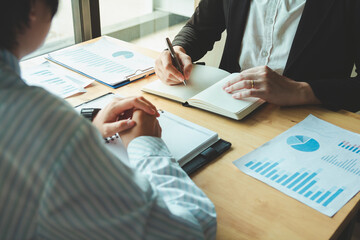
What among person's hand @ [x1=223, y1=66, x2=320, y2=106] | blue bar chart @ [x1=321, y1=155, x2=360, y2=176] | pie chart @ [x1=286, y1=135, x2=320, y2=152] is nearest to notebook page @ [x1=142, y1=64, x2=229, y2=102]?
person's hand @ [x1=223, y1=66, x2=320, y2=106]

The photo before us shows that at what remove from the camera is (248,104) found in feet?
3.63

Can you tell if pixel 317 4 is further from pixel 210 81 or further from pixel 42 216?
pixel 42 216

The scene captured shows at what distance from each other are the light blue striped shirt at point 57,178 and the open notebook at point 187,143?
0.31 meters

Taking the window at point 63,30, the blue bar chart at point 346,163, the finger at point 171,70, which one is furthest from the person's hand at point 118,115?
the window at point 63,30

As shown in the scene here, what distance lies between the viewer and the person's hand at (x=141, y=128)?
84 cm

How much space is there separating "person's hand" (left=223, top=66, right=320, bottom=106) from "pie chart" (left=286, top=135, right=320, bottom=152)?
0.61 ft

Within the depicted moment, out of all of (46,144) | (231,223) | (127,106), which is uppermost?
(46,144)

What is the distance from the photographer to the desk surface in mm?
710

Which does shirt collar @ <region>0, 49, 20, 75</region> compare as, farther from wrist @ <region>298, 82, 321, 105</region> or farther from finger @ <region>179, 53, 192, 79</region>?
wrist @ <region>298, 82, 321, 105</region>

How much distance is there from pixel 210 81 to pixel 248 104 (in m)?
0.21

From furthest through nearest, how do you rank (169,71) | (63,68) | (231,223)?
1. (63,68)
2. (169,71)
3. (231,223)

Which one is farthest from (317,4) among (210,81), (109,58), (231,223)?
(231,223)

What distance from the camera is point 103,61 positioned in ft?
4.65

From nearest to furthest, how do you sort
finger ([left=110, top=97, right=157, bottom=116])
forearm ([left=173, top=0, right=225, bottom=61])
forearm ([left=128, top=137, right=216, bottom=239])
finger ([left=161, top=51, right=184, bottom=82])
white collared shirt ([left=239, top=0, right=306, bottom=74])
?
1. forearm ([left=128, top=137, right=216, bottom=239])
2. finger ([left=110, top=97, right=157, bottom=116])
3. finger ([left=161, top=51, right=184, bottom=82])
4. white collared shirt ([left=239, top=0, right=306, bottom=74])
5. forearm ([left=173, top=0, right=225, bottom=61])
